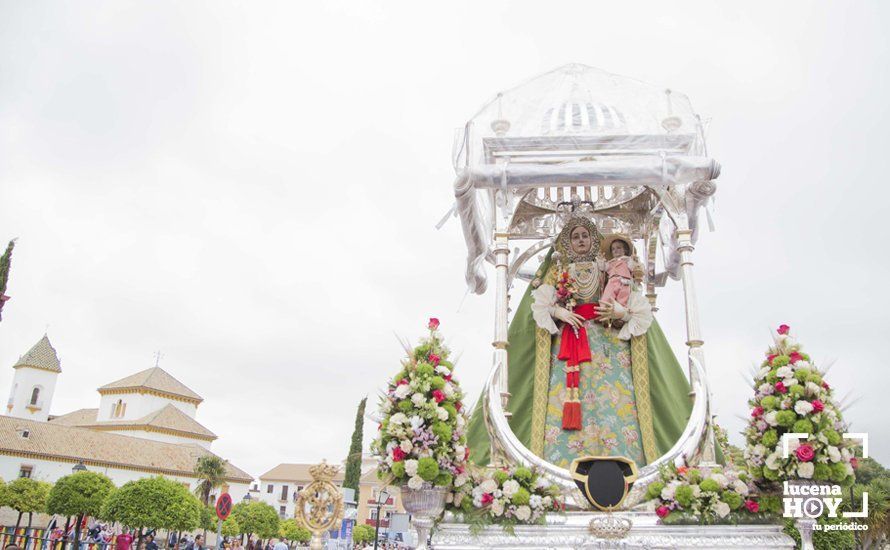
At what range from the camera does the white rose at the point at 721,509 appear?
20.7 ft

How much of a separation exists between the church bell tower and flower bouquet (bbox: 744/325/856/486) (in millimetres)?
69481

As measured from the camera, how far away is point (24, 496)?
1153 inches

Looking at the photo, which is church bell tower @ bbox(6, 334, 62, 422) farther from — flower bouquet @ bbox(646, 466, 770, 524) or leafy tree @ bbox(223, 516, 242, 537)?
flower bouquet @ bbox(646, 466, 770, 524)

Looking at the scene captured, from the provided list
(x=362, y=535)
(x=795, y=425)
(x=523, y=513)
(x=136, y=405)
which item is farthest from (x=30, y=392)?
(x=795, y=425)

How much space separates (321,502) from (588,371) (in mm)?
4251

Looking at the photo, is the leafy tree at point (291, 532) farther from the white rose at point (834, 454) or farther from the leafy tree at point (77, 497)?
the white rose at point (834, 454)

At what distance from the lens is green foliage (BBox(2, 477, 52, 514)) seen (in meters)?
29.1

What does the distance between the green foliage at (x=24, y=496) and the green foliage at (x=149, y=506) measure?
7.56 metres

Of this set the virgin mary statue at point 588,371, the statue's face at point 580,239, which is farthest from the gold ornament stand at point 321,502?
the statue's face at point 580,239

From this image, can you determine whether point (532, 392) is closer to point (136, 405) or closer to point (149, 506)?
point (149, 506)

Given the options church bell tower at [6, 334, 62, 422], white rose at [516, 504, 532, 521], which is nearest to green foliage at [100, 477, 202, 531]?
white rose at [516, 504, 532, 521]

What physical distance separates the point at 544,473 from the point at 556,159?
4.03m

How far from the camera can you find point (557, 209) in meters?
10.9

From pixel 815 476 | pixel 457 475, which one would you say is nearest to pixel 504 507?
pixel 457 475
